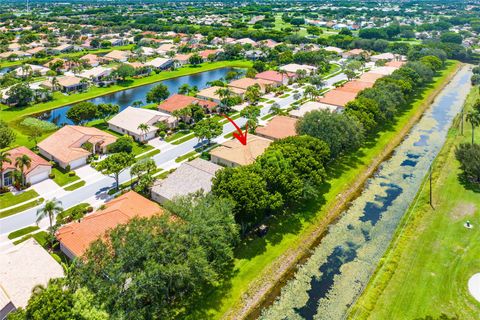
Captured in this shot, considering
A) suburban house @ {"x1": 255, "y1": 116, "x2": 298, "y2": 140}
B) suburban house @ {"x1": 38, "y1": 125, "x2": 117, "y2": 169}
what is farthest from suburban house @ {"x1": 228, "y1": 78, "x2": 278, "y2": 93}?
suburban house @ {"x1": 38, "y1": 125, "x2": 117, "y2": 169}

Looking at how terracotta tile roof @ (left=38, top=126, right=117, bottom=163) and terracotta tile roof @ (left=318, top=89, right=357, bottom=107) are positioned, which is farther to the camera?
terracotta tile roof @ (left=318, top=89, right=357, bottom=107)

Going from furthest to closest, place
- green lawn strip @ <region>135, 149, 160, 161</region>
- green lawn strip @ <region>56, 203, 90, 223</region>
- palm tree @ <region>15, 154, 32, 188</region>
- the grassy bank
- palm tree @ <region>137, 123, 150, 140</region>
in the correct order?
1. the grassy bank
2. palm tree @ <region>137, 123, 150, 140</region>
3. green lawn strip @ <region>135, 149, 160, 161</region>
4. palm tree @ <region>15, 154, 32, 188</region>
5. green lawn strip @ <region>56, 203, 90, 223</region>

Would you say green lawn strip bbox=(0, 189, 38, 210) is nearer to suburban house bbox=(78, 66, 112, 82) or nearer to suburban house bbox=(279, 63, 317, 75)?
suburban house bbox=(78, 66, 112, 82)

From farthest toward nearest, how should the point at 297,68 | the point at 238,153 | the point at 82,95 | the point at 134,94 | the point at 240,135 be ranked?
1. the point at 297,68
2. the point at 134,94
3. the point at 82,95
4. the point at 240,135
5. the point at 238,153

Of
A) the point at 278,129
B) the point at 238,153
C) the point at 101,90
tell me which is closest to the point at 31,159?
the point at 238,153

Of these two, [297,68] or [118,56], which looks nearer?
[297,68]

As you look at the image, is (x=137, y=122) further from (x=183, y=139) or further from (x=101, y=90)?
(x=101, y=90)
